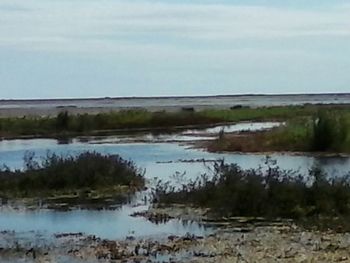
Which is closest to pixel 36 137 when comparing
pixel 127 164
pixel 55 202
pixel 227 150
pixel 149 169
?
pixel 227 150

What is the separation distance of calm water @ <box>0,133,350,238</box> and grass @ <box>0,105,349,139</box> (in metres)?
6.22

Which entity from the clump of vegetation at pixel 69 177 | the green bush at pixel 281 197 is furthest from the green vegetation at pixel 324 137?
the green bush at pixel 281 197

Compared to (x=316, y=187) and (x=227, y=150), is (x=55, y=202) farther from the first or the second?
(x=227, y=150)

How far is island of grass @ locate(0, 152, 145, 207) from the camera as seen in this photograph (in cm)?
2172

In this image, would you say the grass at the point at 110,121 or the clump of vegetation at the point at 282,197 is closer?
the clump of vegetation at the point at 282,197

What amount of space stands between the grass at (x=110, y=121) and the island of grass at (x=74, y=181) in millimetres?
26545

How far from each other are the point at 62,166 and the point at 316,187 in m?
7.45

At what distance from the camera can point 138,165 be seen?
3033cm

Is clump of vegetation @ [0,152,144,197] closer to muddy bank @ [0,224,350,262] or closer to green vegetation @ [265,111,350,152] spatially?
muddy bank @ [0,224,350,262]

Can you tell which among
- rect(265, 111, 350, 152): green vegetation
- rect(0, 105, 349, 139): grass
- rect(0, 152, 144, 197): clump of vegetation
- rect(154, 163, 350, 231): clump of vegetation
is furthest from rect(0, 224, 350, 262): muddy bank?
rect(0, 105, 349, 139): grass

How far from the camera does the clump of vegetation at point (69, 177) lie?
73.4 feet

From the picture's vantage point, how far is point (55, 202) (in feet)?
68.2

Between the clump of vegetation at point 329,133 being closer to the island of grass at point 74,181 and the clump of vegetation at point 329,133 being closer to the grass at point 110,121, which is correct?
the grass at point 110,121

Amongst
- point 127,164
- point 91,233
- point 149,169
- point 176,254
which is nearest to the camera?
point 176,254
